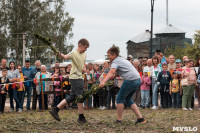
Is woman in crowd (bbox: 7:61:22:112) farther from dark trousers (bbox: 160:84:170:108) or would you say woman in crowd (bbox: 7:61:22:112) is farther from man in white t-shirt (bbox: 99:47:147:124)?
man in white t-shirt (bbox: 99:47:147:124)

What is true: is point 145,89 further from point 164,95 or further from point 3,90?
point 3,90

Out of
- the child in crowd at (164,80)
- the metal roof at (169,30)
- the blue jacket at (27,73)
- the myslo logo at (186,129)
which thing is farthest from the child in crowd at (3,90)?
the metal roof at (169,30)

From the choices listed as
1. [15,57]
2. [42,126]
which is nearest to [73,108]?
[42,126]

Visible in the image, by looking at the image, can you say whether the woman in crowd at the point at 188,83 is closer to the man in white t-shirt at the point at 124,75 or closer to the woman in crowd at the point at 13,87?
the man in white t-shirt at the point at 124,75

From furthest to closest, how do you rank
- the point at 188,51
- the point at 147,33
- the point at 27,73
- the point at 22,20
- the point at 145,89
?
the point at 147,33 < the point at 188,51 < the point at 22,20 < the point at 27,73 < the point at 145,89

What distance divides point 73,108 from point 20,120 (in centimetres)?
557

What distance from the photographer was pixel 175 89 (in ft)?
48.8

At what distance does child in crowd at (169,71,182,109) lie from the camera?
14883mm

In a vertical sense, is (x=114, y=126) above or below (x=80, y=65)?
below

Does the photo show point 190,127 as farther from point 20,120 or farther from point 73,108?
point 73,108

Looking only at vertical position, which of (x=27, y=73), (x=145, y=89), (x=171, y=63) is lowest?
(x=145, y=89)

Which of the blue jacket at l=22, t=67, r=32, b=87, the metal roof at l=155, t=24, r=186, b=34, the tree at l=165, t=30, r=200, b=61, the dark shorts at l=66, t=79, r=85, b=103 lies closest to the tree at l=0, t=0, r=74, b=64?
the tree at l=165, t=30, r=200, b=61

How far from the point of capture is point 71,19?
53.6 meters

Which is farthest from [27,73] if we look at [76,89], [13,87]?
[76,89]
